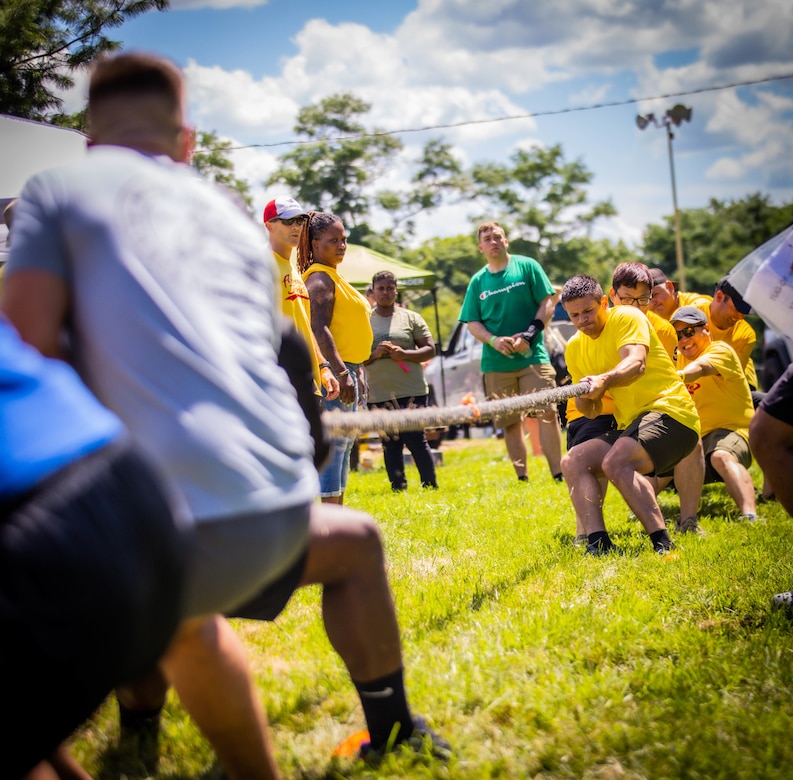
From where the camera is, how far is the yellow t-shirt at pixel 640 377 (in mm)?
5273

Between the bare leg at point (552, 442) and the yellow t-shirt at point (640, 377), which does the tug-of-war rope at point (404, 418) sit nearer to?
the yellow t-shirt at point (640, 377)

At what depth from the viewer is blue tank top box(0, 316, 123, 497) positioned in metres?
1.35

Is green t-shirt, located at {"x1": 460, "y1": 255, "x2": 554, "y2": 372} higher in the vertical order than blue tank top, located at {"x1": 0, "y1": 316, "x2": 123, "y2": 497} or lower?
lower

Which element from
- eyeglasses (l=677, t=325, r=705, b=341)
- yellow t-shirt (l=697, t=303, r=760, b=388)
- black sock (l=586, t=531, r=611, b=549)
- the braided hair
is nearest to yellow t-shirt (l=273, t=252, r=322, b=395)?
the braided hair

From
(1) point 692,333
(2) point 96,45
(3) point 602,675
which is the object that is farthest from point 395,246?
(3) point 602,675

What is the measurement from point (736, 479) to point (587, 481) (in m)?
1.66

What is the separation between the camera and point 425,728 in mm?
2621

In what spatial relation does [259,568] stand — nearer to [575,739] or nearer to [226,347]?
[226,347]

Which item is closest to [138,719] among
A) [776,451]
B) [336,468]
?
[336,468]

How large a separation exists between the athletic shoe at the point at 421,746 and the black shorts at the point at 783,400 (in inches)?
82.3

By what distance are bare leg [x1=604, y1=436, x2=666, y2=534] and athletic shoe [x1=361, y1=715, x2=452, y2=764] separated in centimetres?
282

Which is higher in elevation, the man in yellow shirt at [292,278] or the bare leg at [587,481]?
the man in yellow shirt at [292,278]

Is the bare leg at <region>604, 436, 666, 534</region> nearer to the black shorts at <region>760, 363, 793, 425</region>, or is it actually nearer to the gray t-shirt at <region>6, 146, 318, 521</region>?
the black shorts at <region>760, 363, 793, 425</region>

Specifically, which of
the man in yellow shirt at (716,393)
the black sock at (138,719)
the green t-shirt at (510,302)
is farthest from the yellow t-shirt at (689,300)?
the black sock at (138,719)
